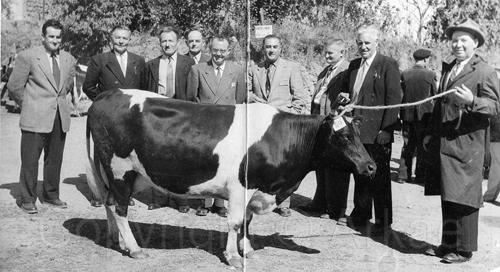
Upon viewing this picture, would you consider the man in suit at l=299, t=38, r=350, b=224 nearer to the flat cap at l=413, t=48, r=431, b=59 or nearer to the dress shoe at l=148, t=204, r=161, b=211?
the dress shoe at l=148, t=204, r=161, b=211

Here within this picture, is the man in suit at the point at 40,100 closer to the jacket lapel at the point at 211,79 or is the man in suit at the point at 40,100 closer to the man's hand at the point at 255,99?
the jacket lapel at the point at 211,79

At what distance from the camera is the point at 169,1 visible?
1474 cm

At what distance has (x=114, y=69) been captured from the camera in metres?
7.22

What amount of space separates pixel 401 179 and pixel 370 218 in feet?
9.73

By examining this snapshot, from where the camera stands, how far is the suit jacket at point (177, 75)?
24.3 ft

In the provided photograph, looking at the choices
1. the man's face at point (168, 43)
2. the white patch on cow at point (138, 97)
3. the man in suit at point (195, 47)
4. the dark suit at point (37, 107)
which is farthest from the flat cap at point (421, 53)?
the dark suit at point (37, 107)

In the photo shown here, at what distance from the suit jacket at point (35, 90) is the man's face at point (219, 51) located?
6.59 feet

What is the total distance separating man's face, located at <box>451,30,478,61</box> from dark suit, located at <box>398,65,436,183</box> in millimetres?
3992

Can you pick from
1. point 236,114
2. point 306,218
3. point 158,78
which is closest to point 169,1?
point 158,78

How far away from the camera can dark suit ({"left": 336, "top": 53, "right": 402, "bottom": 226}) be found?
6.32 m

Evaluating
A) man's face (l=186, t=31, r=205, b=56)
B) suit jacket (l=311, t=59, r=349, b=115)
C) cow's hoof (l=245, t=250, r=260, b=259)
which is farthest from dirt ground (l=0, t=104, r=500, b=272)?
man's face (l=186, t=31, r=205, b=56)

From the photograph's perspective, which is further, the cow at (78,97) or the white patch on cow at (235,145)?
the cow at (78,97)

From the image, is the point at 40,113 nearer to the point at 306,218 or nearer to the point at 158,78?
the point at 158,78

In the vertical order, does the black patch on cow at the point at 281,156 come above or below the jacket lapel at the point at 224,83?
below
